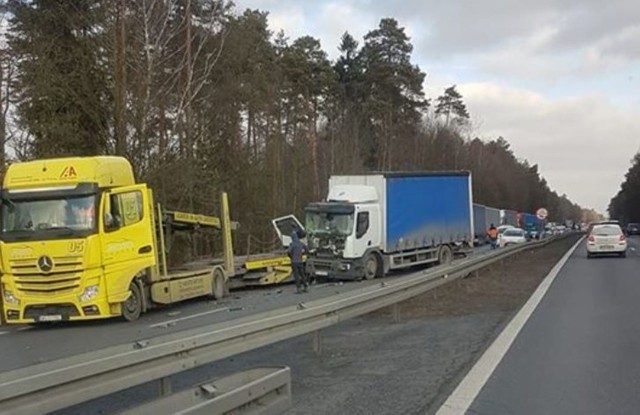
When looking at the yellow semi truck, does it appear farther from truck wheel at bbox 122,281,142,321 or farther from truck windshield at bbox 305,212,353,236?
truck windshield at bbox 305,212,353,236

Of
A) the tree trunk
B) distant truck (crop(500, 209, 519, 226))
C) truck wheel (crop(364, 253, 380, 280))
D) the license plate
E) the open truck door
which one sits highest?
the tree trunk

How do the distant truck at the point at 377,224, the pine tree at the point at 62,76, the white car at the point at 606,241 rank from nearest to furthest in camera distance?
the distant truck at the point at 377,224 → the pine tree at the point at 62,76 → the white car at the point at 606,241

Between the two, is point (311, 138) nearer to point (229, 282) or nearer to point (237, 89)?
point (237, 89)

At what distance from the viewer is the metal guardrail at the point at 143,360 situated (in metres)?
4.86

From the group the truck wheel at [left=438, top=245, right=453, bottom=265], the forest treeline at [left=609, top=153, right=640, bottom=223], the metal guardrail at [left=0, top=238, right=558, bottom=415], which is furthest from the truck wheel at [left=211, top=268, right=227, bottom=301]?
the forest treeline at [left=609, top=153, right=640, bottom=223]

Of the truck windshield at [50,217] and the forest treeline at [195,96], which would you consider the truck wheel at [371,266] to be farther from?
the truck windshield at [50,217]

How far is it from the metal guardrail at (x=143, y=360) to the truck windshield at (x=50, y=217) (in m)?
7.85

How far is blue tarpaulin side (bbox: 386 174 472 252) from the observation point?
1113 inches

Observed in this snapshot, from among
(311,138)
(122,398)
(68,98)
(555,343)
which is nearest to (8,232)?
(122,398)

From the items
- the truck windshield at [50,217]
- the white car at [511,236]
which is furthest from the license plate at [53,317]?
the white car at [511,236]

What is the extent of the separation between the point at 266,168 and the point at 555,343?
3589cm

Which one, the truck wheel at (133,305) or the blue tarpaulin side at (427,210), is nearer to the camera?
the truck wheel at (133,305)

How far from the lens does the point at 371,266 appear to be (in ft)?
89.5

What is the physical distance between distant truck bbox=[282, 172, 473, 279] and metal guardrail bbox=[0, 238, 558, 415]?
53.4 feet
